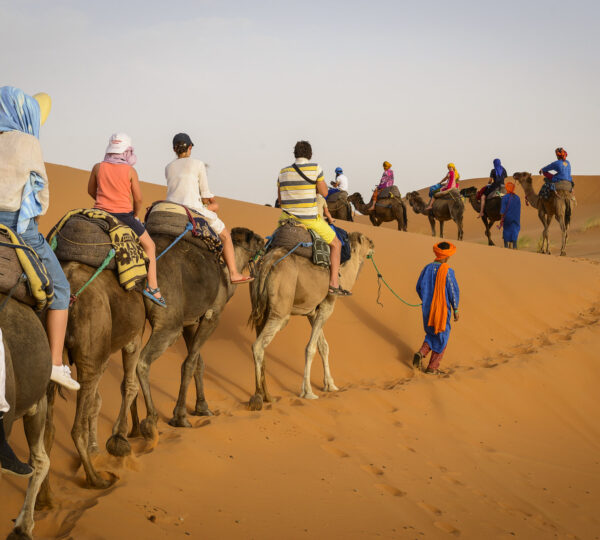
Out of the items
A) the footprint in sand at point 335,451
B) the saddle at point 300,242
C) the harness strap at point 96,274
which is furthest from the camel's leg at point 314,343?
the harness strap at point 96,274

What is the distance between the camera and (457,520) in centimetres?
568

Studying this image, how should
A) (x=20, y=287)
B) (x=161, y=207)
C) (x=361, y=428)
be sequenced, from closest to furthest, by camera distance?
(x=20, y=287), (x=161, y=207), (x=361, y=428)

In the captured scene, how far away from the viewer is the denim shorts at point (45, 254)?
4.36 metres

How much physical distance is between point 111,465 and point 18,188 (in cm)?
281

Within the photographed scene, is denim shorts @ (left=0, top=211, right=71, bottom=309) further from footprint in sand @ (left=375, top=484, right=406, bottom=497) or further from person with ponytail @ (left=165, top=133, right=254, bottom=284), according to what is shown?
footprint in sand @ (left=375, top=484, right=406, bottom=497)

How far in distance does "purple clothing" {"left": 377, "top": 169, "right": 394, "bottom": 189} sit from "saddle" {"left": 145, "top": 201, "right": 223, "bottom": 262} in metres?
17.7

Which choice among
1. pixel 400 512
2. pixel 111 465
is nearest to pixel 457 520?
pixel 400 512

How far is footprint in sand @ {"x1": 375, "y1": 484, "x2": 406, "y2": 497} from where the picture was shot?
6074 millimetres

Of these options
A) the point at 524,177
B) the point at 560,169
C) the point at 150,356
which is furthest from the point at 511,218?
the point at 150,356

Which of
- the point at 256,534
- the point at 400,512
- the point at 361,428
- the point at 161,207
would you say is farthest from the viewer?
the point at 361,428

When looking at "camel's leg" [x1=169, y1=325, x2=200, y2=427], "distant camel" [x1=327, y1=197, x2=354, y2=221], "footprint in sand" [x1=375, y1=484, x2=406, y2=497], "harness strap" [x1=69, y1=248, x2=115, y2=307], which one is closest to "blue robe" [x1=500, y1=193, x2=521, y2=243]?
"distant camel" [x1=327, y1=197, x2=354, y2=221]

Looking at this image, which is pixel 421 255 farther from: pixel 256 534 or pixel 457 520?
pixel 256 534

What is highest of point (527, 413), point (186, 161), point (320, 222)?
point (186, 161)

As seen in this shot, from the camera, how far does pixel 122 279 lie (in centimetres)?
571
